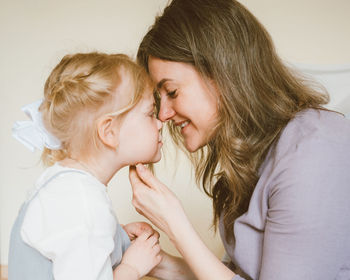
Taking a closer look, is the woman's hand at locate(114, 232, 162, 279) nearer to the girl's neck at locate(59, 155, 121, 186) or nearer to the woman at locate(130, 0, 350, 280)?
the woman at locate(130, 0, 350, 280)

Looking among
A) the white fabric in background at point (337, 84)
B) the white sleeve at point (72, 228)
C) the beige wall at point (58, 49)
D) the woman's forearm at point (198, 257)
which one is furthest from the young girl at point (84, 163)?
the beige wall at point (58, 49)

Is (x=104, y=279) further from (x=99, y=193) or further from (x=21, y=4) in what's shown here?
(x=21, y=4)

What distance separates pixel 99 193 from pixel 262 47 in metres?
0.59

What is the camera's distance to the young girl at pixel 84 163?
80 centimetres

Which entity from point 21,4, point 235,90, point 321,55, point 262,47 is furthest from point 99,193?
point 21,4

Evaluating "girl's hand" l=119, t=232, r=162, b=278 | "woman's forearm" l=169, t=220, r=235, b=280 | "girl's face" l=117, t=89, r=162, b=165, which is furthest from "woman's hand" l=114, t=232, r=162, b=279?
"girl's face" l=117, t=89, r=162, b=165

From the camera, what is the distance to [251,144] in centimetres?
102

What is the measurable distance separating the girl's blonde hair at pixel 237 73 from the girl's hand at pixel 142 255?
10.9 inches

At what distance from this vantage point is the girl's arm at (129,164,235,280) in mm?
911

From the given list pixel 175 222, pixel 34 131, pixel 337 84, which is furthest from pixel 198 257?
pixel 337 84

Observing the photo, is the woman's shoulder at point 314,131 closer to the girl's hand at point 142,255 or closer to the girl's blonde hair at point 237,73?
the girl's blonde hair at point 237,73

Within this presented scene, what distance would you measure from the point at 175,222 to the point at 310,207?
0.34 metres

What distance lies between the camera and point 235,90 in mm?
975

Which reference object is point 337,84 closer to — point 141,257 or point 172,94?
point 172,94
